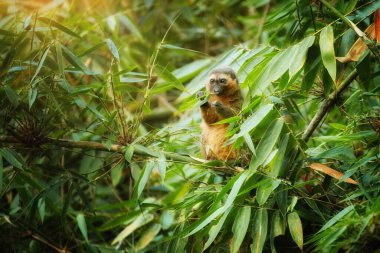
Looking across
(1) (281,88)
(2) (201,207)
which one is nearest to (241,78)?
(1) (281,88)

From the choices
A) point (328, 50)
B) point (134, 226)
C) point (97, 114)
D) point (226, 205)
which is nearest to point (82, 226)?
point (134, 226)

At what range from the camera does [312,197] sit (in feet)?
9.91

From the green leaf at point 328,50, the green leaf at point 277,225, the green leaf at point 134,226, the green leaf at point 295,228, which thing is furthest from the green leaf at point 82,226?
the green leaf at point 328,50

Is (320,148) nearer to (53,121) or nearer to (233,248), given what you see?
(233,248)

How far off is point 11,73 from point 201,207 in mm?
1630

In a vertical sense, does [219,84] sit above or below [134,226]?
above

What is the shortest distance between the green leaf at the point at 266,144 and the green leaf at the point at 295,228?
382mm

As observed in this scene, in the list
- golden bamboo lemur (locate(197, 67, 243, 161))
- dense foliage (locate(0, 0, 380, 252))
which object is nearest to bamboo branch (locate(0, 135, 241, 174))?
dense foliage (locate(0, 0, 380, 252))

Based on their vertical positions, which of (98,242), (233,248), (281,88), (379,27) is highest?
→ (379,27)

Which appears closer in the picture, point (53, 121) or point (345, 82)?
point (345, 82)

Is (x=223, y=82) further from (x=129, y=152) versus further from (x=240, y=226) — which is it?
(x=240, y=226)

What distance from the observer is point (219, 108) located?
13.2 ft

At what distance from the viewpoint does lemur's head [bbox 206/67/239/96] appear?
14.3 ft

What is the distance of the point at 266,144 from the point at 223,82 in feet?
5.11
